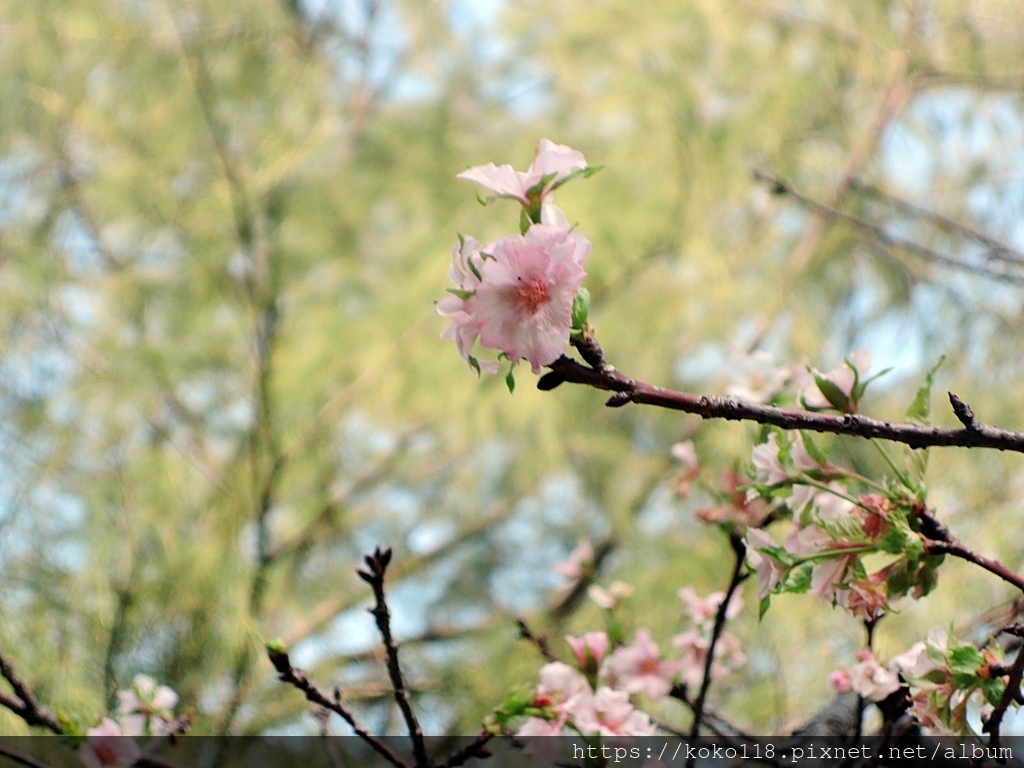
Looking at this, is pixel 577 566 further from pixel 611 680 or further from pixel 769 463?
pixel 769 463

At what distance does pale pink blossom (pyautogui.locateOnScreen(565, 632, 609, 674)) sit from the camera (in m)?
0.53

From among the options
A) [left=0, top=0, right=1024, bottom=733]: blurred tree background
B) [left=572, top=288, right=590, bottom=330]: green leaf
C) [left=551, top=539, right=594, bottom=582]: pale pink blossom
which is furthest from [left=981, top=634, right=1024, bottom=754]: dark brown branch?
[left=0, top=0, right=1024, bottom=733]: blurred tree background

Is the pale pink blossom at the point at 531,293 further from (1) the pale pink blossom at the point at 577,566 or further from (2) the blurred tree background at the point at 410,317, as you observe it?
(2) the blurred tree background at the point at 410,317

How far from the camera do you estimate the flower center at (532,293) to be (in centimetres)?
28

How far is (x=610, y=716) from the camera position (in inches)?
18.3

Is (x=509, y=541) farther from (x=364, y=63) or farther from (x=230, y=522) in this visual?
(x=364, y=63)

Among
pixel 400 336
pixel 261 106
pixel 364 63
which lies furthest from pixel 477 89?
pixel 400 336

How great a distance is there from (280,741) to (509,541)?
0.50 meters

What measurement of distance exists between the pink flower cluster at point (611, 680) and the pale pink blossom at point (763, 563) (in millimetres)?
129

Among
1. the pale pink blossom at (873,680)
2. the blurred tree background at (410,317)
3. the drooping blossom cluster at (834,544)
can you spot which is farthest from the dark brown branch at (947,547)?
the blurred tree background at (410,317)

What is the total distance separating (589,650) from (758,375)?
0.57ft

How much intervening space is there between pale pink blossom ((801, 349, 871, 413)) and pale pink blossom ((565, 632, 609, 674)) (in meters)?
0.21

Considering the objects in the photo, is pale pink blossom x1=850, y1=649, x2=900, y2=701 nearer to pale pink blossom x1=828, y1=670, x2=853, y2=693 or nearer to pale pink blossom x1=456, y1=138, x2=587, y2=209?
pale pink blossom x1=828, y1=670, x2=853, y2=693

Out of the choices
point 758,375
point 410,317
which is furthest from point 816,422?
point 410,317
